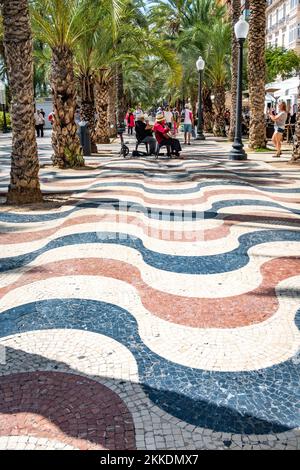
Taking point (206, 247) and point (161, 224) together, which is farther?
point (161, 224)

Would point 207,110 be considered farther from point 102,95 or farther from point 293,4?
point 293,4

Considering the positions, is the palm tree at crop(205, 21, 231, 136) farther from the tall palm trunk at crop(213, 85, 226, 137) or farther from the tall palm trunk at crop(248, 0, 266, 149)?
the tall palm trunk at crop(248, 0, 266, 149)

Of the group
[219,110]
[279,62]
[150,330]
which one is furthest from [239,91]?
[279,62]

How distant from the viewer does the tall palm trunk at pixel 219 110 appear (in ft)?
80.6

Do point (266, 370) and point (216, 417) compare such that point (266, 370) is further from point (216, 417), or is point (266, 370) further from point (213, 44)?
point (213, 44)

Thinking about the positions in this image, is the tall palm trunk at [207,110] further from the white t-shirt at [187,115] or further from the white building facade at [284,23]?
the white building facade at [284,23]

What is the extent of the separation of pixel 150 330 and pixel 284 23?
5795 cm

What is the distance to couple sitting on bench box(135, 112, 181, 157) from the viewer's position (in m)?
14.0

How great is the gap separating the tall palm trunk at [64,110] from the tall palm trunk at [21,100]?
4.78m

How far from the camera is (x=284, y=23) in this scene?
53.2 meters

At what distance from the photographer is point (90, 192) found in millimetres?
8695

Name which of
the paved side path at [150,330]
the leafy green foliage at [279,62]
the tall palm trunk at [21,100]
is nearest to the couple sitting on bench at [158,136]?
the tall palm trunk at [21,100]
